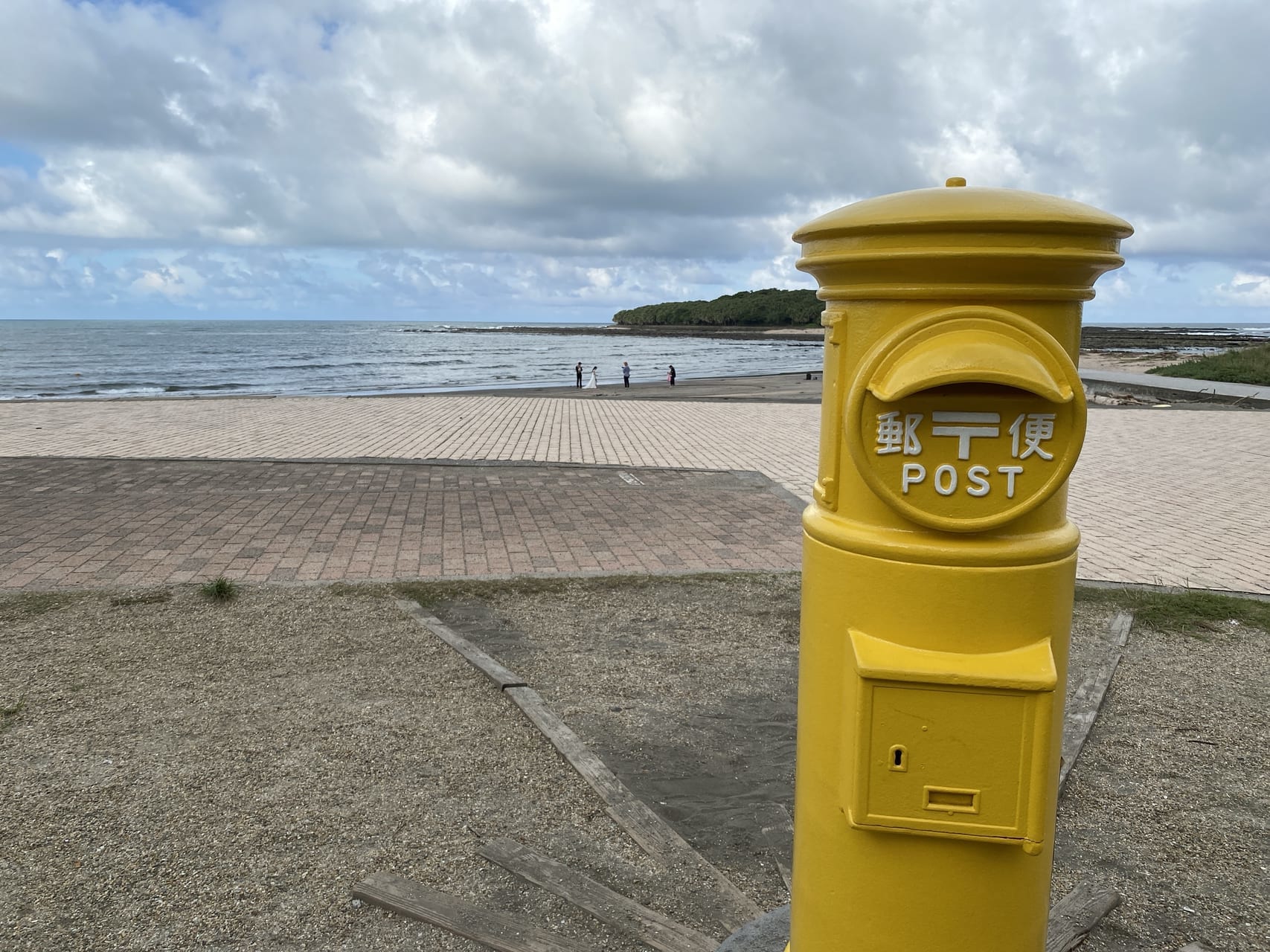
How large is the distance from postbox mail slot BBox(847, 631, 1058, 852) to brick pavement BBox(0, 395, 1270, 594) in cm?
548

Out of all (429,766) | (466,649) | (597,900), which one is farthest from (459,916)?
(466,649)

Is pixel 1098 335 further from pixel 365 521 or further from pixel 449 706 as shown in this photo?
pixel 449 706

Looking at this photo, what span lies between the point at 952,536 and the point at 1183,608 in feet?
16.4

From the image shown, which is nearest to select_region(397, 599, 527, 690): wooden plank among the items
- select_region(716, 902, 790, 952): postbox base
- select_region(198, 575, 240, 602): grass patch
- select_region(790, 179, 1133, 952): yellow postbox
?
select_region(198, 575, 240, 602): grass patch

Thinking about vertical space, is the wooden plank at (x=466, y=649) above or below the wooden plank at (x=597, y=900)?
above

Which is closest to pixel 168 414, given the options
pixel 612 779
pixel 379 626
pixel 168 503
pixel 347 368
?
pixel 168 503

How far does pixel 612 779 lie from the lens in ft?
11.4

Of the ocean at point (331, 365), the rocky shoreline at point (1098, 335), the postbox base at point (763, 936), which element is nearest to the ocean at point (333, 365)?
the ocean at point (331, 365)

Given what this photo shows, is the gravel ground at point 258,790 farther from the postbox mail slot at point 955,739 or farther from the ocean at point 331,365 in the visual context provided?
the ocean at point 331,365

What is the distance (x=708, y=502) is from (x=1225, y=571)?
4.21 meters

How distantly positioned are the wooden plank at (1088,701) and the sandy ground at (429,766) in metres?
0.07

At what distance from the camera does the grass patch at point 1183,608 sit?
18.1 ft

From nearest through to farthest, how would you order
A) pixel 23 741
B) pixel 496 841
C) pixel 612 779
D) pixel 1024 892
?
pixel 1024 892 < pixel 496 841 < pixel 612 779 < pixel 23 741

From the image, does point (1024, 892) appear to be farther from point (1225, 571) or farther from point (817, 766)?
point (1225, 571)
